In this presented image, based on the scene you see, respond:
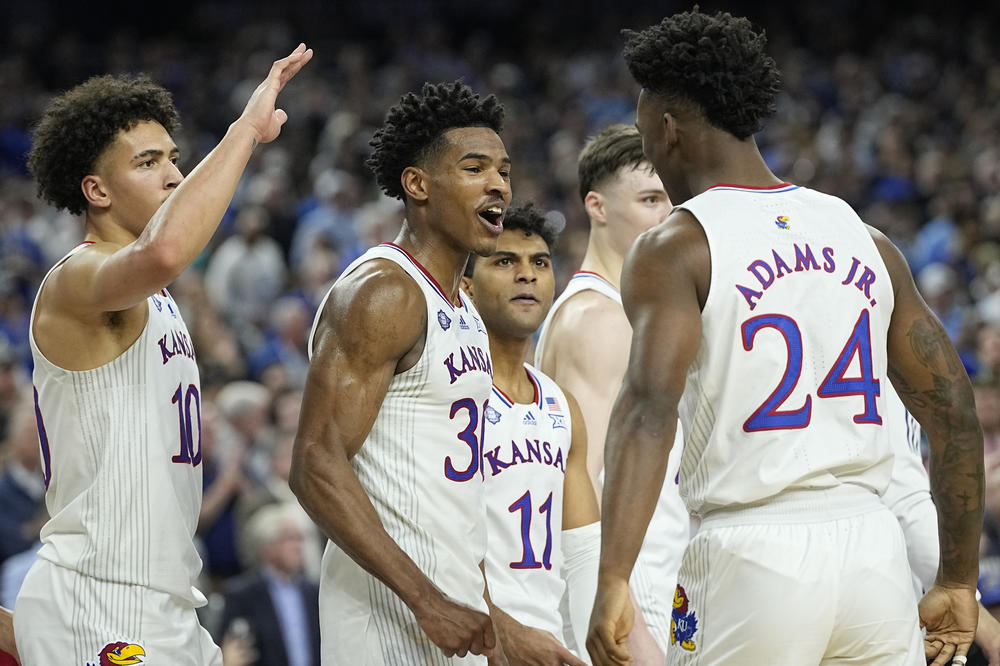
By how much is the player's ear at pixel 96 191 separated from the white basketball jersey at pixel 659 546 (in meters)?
2.07

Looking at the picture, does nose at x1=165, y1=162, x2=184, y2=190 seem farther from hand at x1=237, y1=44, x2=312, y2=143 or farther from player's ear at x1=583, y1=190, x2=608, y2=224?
player's ear at x1=583, y1=190, x2=608, y2=224

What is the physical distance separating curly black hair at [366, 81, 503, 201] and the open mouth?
0.27 meters

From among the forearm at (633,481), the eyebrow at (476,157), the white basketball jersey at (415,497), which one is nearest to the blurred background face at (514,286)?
the eyebrow at (476,157)

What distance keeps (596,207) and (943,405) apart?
7.33 feet

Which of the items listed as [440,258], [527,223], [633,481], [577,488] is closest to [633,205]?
[527,223]

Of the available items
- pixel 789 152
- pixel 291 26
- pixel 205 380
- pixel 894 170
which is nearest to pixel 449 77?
pixel 291 26

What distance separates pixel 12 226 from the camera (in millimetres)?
14109

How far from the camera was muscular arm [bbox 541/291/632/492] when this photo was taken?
17.6 ft

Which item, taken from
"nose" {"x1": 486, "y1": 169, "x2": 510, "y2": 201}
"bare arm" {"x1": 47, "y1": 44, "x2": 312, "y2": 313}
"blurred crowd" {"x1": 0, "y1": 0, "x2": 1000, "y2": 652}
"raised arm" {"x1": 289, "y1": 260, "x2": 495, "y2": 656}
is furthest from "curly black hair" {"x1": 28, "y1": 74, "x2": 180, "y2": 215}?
"blurred crowd" {"x1": 0, "y1": 0, "x2": 1000, "y2": 652}

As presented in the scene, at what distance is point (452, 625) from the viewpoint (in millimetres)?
3703

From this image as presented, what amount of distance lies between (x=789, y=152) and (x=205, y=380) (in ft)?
30.0

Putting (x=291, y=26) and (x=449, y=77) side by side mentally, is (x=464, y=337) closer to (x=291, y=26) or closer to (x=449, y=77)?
(x=449, y=77)

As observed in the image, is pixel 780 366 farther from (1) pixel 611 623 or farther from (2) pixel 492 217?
(2) pixel 492 217

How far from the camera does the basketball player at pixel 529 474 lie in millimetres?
4785
